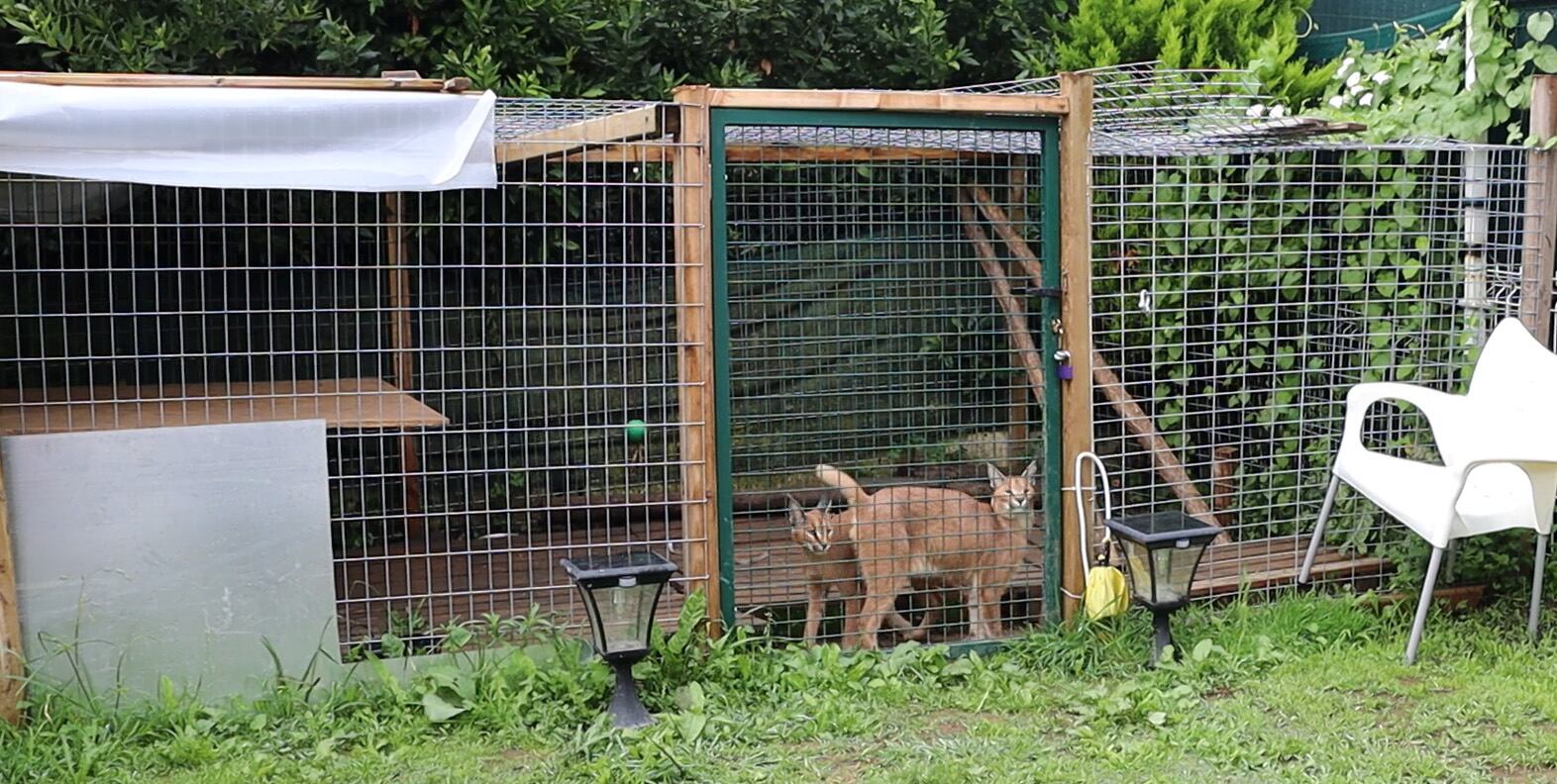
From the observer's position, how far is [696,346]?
4.21 m

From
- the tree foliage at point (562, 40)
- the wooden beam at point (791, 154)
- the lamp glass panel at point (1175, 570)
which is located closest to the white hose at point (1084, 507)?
the lamp glass panel at point (1175, 570)

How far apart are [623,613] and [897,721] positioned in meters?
0.87

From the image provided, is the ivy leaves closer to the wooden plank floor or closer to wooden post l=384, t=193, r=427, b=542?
the wooden plank floor

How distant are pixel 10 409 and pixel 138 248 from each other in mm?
1255

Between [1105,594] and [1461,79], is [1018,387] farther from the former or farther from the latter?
[1461,79]

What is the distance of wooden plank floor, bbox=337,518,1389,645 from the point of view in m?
4.69

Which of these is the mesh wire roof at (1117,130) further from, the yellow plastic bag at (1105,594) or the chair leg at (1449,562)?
the chair leg at (1449,562)

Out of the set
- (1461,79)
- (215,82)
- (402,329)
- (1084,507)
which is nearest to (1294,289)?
(1461,79)

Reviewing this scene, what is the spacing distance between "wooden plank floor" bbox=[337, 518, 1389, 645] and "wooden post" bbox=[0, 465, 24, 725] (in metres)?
0.98

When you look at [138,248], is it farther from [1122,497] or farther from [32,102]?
[1122,497]

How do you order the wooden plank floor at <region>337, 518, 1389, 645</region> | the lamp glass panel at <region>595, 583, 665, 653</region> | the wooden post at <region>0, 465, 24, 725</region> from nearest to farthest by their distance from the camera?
the wooden post at <region>0, 465, 24, 725</region>
the lamp glass panel at <region>595, 583, 665, 653</region>
the wooden plank floor at <region>337, 518, 1389, 645</region>

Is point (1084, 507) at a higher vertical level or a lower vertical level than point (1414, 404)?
lower

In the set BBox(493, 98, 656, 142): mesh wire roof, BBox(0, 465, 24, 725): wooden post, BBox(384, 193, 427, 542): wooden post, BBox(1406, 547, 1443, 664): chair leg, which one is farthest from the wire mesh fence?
BBox(0, 465, 24, 725): wooden post

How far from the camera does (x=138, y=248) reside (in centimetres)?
595
